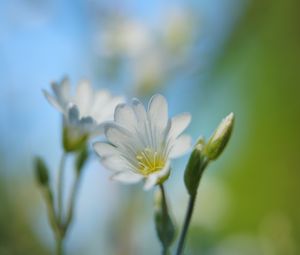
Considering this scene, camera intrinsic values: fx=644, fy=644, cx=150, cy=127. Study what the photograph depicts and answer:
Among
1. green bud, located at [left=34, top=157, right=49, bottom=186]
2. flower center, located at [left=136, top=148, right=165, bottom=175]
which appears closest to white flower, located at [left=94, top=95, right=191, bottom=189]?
flower center, located at [left=136, top=148, right=165, bottom=175]

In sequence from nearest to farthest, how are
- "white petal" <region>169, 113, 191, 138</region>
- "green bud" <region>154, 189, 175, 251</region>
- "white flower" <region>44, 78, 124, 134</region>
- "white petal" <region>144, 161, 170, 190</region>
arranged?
1. "white petal" <region>144, 161, 170, 190</region>
2. "white petal" <region>169, 113, 191, 138</region>
3. "green bud" <region>154, 189, 175, 251</region>
4. "white flower" <region>44, 78, 124, 134</region>

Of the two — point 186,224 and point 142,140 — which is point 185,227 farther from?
point 142,140

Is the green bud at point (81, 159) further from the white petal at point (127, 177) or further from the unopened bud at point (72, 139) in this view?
the white petal at point (127, 177)

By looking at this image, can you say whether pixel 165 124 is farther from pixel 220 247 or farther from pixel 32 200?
pixel 32 200

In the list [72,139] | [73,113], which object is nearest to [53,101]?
[73,113]

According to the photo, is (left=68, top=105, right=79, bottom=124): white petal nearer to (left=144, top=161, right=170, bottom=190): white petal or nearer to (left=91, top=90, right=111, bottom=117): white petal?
(left=91, top=90, right=111, bottom=117): white petal

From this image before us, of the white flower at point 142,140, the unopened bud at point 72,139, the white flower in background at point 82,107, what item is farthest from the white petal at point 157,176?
the unopened bud at point 72,139

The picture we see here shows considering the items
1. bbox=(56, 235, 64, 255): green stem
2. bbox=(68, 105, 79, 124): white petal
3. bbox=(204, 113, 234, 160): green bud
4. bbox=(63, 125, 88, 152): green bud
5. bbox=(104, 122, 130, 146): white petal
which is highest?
bbox=(68, 105, 79, 124): white petal
